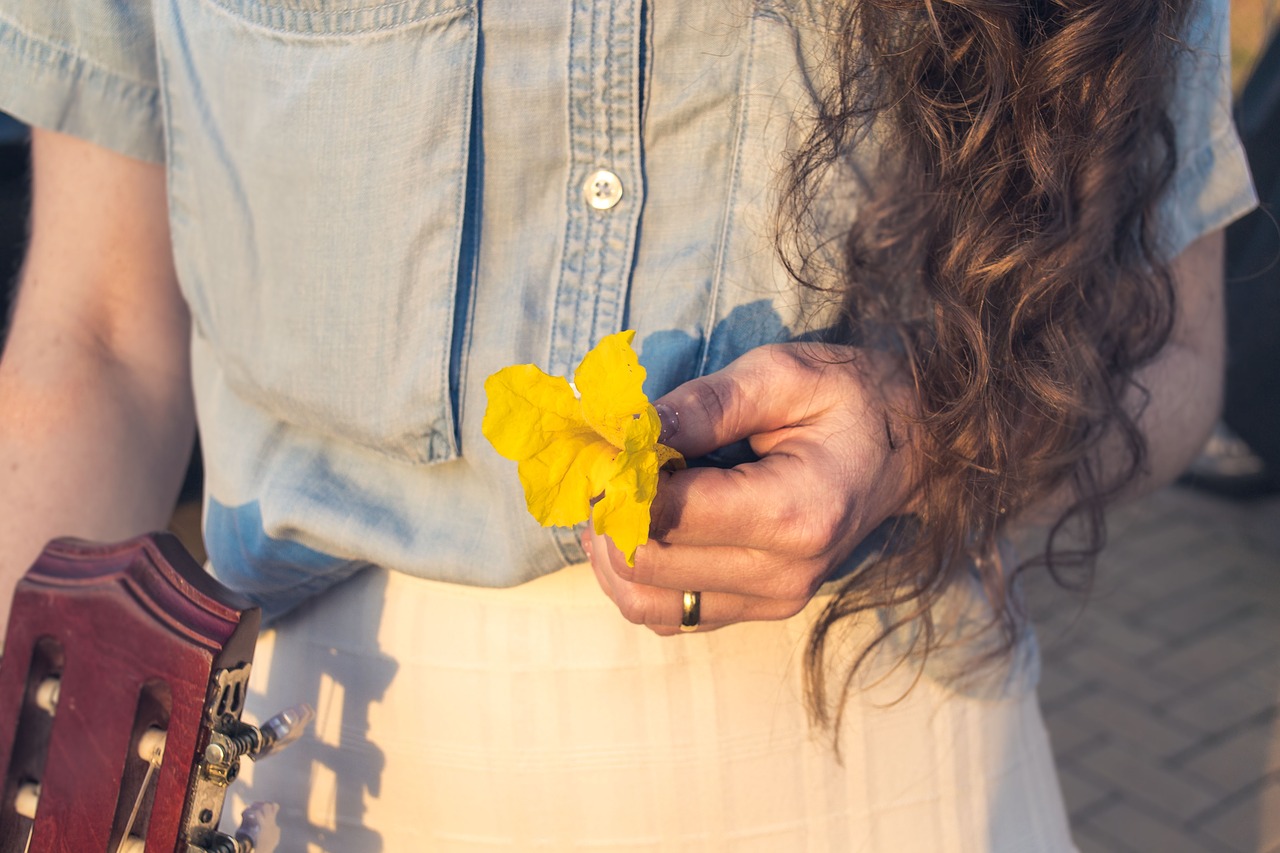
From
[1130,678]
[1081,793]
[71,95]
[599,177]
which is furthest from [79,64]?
[1130,678]

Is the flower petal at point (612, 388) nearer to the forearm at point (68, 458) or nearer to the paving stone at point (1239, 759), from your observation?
the forearm at point (68, 458)

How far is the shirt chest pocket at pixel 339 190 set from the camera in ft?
3.39

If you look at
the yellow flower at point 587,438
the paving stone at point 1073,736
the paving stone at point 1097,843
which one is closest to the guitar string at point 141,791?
the yellow flower at point 587,438

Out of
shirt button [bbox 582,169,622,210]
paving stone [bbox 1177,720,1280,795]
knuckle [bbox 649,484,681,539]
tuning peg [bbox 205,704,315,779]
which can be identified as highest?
paving stone [bbox 1177,720,1280,795]

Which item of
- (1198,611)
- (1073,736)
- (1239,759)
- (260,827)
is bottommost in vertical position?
(260,827)

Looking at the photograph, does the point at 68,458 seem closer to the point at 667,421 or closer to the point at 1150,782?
the point at 667,421

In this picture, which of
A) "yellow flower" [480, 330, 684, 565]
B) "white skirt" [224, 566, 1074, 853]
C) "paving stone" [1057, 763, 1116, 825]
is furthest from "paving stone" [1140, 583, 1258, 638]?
"yellow flower" [480, 330, 684, 565]

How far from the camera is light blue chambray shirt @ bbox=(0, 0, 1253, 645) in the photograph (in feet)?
3.36

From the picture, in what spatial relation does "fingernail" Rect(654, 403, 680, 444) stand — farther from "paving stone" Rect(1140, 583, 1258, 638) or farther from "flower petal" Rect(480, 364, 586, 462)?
"paving stone" Rect(1140, 583, 1258, 638)

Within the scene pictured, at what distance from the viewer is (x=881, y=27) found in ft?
3.13

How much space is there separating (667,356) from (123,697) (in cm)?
58

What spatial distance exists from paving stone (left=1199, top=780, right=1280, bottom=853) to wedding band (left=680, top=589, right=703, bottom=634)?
3147 mm

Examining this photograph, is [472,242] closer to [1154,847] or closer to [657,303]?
[657,303]

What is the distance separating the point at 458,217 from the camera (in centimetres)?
104
